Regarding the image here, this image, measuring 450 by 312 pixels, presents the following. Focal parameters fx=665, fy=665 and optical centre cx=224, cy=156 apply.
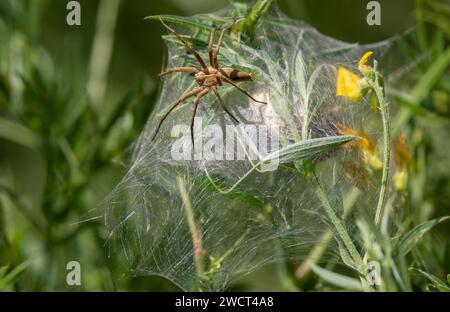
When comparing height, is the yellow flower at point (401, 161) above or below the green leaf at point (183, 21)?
below

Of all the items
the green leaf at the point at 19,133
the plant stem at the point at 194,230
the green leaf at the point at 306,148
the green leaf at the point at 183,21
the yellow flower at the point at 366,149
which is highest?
the green leaf at the point at 19,133

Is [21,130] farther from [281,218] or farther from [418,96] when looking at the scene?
[418,96]

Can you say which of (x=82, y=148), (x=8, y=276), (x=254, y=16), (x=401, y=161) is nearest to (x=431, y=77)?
(x=401, y=161)

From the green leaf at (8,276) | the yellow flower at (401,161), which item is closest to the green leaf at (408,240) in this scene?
the yellow flower at (401,161)

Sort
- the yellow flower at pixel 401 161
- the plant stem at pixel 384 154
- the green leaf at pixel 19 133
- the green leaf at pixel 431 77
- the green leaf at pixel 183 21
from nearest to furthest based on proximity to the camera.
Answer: the plant stem at pixel 384 154 → the green leaf at pixel 183 21 → the yellow flower at pixel 401 161 → the green leaf at pixel 431 77 → the green leaf at pixel 19 133

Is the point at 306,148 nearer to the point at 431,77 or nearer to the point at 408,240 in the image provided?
the point at 408,240

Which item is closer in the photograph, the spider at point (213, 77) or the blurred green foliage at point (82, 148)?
the spider at point (213, 77)

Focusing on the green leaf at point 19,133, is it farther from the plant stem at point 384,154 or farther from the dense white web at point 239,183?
the plant stem at point 384,154
